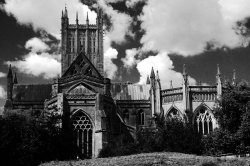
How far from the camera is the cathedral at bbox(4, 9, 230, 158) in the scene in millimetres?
47219

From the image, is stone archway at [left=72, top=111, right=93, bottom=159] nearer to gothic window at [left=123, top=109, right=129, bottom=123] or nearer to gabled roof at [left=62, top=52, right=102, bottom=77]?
gothic window at [left=123, top=109, right=129, bottom=123]

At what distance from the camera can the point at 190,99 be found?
53.9m

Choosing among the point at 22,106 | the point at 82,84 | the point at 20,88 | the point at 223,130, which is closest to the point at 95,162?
the point at 223,130

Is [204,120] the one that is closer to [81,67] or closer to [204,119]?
[204,119]

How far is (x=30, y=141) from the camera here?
3441 cm

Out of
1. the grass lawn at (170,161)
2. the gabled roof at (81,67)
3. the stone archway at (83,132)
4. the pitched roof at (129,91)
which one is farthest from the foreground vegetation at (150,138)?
the gabled roof at (81,67)

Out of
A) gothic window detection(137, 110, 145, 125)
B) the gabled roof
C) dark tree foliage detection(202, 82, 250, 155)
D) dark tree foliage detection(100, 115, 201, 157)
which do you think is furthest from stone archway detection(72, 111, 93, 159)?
the gabled roof

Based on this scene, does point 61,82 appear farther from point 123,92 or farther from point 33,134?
point 33,134

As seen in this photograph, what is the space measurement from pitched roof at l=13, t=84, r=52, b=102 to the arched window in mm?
23027

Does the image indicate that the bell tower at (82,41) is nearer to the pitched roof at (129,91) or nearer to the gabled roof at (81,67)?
the gabled roof at (81,67)

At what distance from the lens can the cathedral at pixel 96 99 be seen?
155 feet

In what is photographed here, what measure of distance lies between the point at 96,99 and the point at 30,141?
1471cm

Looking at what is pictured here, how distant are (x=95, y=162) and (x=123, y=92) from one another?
41.4 meters

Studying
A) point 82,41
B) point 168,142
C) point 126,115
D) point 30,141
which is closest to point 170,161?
point 30,141
